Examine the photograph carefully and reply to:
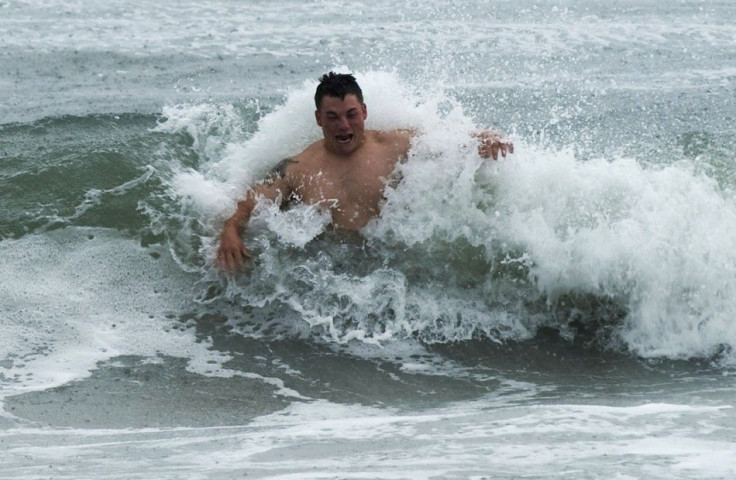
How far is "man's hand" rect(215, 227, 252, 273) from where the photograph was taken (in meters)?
6.54

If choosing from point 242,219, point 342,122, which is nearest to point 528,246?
point 342,122

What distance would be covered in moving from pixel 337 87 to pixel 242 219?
94cm

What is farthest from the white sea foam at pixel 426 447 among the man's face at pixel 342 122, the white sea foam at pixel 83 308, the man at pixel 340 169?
the man's face at pixel 342 122

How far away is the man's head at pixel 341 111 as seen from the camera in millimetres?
6609

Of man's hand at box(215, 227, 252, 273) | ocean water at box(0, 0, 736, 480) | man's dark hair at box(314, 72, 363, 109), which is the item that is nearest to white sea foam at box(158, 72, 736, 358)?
ocean water at box(0, 0, 736, 480)

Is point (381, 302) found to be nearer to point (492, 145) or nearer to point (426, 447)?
point (492, 145)

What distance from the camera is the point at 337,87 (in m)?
6.59

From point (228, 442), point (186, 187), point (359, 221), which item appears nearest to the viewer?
point (228, 442)

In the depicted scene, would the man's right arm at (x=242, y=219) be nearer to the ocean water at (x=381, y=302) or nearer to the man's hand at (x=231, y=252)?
the man's hand at (x=231, y=252)

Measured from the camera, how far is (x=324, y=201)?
6.68 m

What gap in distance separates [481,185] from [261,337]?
5.02ft

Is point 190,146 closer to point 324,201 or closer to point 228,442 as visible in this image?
point 324,201

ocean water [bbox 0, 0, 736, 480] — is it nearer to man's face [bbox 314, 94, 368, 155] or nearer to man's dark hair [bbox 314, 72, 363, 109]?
man's face [bbox 314, 94, 368, 155]

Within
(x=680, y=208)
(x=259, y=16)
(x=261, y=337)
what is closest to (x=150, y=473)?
(x=261, y=337)
